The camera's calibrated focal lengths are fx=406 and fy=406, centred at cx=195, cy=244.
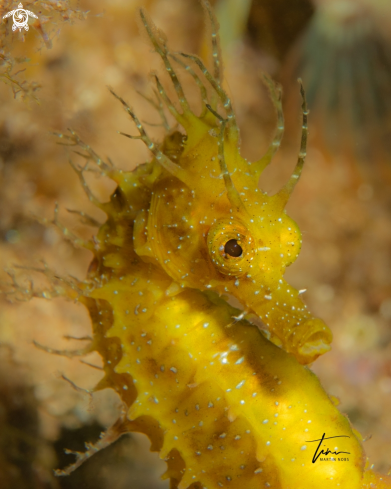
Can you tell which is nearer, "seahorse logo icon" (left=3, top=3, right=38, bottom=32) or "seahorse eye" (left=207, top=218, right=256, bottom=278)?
"seahorse eye" (left=207, top=218, right=256, bottom=278)

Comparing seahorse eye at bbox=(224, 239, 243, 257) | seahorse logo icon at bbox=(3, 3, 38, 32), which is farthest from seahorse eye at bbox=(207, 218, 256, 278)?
seahorse logo icon at bbox=(3, 3, 38, 32)

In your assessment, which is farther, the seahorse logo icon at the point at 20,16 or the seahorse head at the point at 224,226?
the seahorse logo icon at the point at 20,16

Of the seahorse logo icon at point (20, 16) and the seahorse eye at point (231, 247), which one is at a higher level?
the seahorse logo icon at point (20, 16)

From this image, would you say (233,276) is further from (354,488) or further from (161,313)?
(354,488)

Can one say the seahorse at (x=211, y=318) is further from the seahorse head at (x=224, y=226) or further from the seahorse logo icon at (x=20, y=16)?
the seahorse logo icon at (x=20, y=16)

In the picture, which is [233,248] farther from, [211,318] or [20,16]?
[20,16]

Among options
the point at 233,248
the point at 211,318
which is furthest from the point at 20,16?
the point at 211,318

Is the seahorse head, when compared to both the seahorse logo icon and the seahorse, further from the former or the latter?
the seahorse logo icon

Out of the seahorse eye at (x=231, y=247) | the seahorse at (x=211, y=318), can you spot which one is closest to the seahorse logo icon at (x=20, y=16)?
the seahorse at (x=211, y=318)
